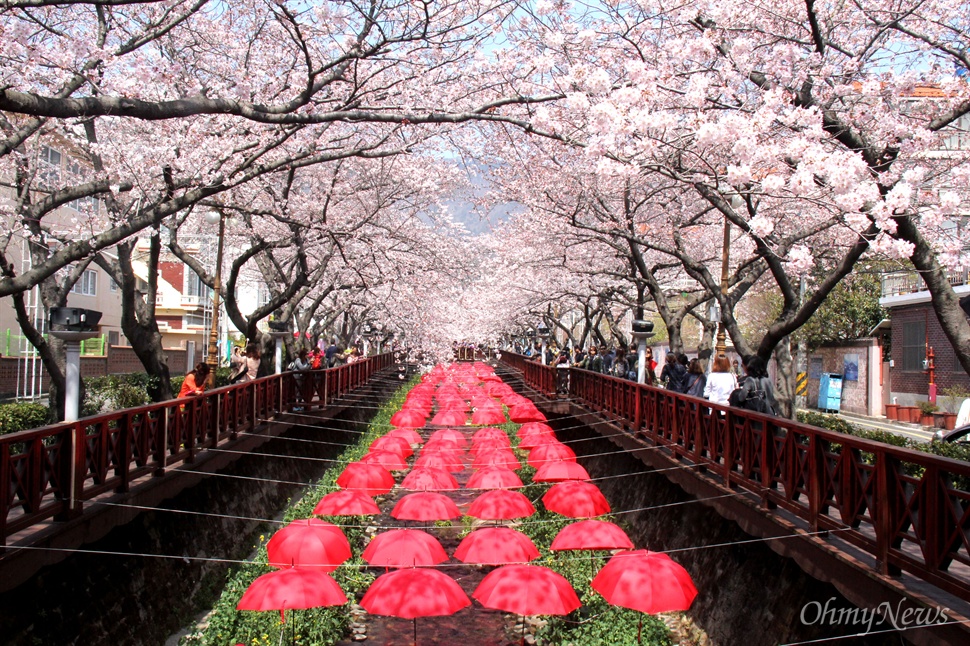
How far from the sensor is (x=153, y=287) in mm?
15656

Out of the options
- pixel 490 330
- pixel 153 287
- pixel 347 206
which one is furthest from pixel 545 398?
pixel 490 330

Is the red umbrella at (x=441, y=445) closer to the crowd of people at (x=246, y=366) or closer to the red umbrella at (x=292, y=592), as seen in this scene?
the crowd of people at (x=246, y=366)

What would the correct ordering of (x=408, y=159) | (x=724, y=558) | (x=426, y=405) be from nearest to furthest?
(x=724, y=558) < (x=408, y=159) < (x=426, y=405)

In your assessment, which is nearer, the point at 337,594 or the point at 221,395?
the point at 337,594

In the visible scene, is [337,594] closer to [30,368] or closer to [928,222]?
[928,222]

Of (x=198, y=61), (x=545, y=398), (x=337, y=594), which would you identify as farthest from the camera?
(x=545, y=398)

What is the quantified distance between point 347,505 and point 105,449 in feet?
13.3

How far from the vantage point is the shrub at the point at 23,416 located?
49.6 feet

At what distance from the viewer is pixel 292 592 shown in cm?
787

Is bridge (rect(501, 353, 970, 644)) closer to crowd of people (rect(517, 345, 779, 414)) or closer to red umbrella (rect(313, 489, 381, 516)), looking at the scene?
crowd of people (rect(517, 345, 779, 414))

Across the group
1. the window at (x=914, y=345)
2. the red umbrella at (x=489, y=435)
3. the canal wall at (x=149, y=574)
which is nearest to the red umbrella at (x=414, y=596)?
the canal wall at (x=149, y=574)

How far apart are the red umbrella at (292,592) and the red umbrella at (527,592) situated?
1.59 meters

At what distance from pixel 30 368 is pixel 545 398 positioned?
18.4m

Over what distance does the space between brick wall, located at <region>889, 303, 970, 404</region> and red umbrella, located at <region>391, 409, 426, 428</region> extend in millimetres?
18002
